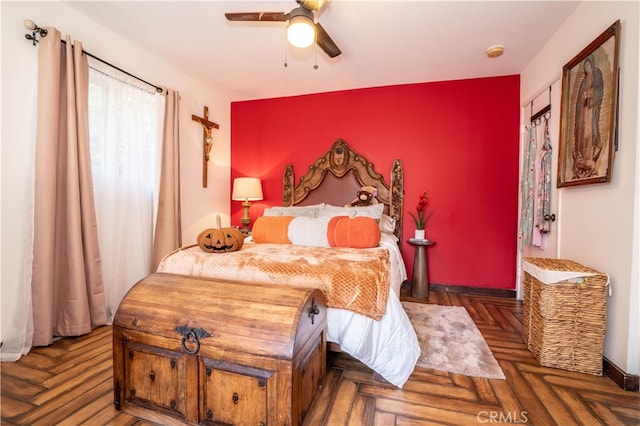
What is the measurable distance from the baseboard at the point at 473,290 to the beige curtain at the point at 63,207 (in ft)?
11.3

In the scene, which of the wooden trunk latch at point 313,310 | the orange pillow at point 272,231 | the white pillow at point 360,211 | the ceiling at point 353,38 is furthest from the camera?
the white pillow at point 360,211

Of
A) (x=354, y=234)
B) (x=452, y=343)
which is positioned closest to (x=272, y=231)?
(x=354, y=234)

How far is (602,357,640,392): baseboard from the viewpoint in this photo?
5.15ft

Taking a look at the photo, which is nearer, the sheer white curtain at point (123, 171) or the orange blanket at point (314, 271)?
the orange blanket at point (314, 271)

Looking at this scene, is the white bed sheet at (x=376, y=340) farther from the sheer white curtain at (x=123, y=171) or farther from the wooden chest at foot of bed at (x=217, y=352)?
the sheer white curtain at (x=123, y=171)

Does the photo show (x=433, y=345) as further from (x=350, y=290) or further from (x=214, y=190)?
(x=214, y=190)

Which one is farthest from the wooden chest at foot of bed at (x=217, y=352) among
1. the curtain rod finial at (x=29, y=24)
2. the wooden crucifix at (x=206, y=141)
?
the wooden crucifix at (x=206, y=141)

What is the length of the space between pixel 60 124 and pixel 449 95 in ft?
12.5

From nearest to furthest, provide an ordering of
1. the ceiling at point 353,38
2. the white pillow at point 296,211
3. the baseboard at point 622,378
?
1. the baseboard at point 622,378
2. the ceiling at point 353,38
3. the white pillow at point 296,211

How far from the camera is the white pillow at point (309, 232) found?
244 cm

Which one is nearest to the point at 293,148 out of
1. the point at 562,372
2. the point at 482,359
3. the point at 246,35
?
the point at 246,35

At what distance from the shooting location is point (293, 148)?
392 cm

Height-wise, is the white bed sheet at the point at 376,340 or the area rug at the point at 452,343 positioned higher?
the white bed sheet at the point at 376,340

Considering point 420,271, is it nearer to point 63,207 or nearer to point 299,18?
point 299,18
